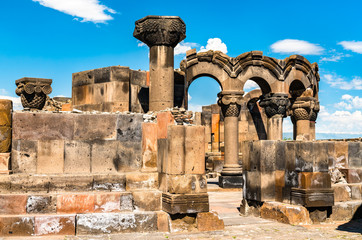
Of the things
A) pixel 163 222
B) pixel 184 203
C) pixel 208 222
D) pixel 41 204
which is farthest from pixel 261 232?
pixel 41 204

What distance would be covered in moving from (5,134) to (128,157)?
191 cm

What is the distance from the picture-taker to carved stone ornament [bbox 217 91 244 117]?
1270 centimetres

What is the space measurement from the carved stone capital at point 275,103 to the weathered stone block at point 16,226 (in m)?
Result: 9.78

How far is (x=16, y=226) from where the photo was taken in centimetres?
556

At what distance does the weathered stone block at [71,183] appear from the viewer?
6074 millimetres

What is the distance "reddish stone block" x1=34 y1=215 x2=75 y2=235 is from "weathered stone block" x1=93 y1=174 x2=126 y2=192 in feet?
2.23

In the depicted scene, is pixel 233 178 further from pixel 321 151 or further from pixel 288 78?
pixel 321 151

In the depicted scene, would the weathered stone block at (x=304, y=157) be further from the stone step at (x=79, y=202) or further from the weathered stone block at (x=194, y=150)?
the stone step at (x=79, y=202)

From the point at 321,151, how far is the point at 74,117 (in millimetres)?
4327

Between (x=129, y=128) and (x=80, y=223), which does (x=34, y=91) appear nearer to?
(x=129, y=128)

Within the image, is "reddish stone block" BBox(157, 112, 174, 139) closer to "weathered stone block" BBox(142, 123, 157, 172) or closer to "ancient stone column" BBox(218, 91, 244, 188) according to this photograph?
"weathered stone block" BBox(142, 123, 157, 172)

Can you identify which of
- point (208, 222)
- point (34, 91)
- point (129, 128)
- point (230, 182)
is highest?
point (34, 91)

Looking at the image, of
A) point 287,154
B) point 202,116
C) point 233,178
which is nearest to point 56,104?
point 202,116

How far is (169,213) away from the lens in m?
5.97
